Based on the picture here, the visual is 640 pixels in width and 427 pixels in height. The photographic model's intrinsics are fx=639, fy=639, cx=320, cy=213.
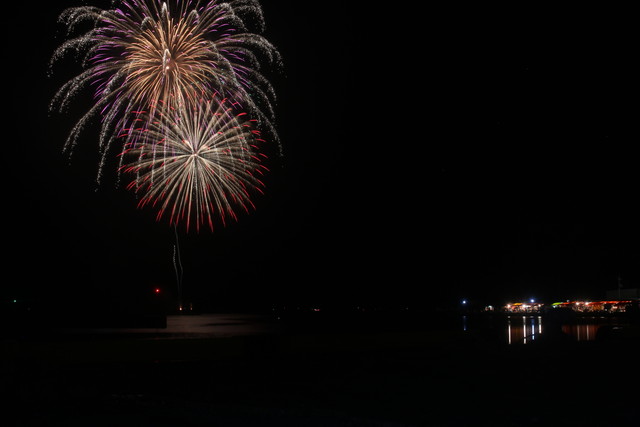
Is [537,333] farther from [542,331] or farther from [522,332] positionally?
[542,331]

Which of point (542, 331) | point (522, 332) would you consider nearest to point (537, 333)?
point (522, 332)

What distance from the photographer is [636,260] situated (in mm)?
83250

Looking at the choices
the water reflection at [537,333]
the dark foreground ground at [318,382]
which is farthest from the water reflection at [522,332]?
the dark foreground ground at [318,382]

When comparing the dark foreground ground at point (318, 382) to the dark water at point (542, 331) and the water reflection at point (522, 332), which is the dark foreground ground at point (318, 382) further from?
the water reflection at point (522, 332)

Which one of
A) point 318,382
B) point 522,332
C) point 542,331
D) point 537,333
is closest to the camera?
point 318,382

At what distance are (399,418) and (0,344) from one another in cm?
1161

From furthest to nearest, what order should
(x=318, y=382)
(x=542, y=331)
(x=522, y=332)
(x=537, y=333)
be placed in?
1. (x=542, y=331)
2. (x=522, y=332)
3. (x=537, y=333)
4. (x=318, y=382)

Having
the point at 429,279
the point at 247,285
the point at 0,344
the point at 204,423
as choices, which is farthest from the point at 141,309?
the point at 247,285

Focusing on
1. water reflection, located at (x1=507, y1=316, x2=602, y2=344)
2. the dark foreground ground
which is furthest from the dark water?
the dark foreground ground

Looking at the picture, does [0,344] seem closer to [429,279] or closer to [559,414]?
[559,414]

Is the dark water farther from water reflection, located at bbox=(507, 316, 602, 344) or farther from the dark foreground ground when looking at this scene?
the dark foreground ground

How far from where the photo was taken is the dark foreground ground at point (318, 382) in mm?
8688

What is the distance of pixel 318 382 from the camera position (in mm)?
12102

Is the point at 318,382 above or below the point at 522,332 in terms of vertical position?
above
